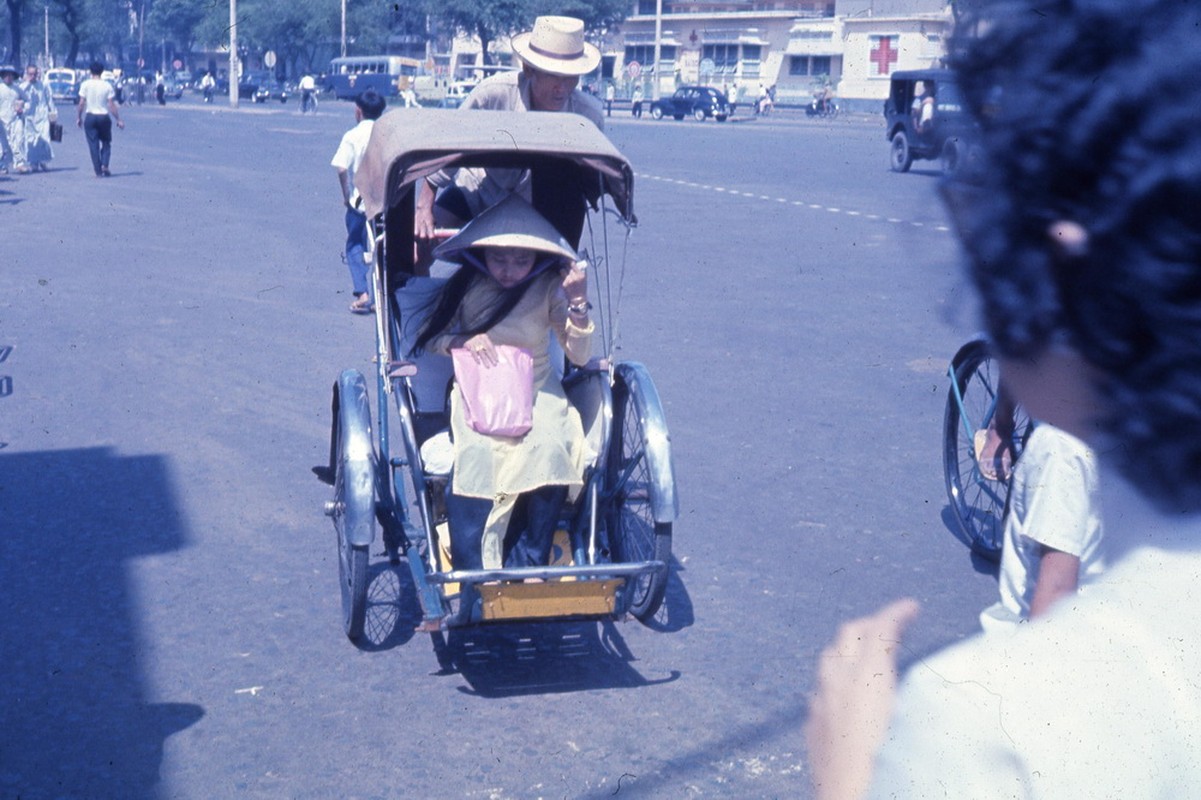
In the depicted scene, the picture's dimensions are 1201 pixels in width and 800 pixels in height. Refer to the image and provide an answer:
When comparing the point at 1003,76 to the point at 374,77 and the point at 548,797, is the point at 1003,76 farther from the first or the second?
the point at 374,77

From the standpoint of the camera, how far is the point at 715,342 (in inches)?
371

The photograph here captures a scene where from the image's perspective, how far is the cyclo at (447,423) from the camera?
4203 mm

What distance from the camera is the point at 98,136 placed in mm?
21891

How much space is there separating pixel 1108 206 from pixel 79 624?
4.33 m

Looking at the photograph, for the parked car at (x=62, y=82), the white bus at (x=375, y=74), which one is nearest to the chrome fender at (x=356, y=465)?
the white bus at (x=375, y=74)

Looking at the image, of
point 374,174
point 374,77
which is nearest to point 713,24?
point 374,77

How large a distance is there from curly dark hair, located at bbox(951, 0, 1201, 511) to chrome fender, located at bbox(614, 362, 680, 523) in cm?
315

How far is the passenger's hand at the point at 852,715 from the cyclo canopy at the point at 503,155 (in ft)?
11.4

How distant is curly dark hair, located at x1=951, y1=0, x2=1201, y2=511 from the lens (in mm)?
1006

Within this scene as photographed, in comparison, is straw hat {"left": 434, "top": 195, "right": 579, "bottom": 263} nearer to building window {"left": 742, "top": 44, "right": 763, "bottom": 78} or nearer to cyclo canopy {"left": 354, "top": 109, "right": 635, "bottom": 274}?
cyclo canopy {"left": 354, "top": 109, "right": 635, "bottom": 274}

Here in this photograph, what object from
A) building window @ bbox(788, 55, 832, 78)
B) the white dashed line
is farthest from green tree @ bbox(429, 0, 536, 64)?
the white dashed line

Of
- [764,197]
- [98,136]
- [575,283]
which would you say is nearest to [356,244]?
[575,283]

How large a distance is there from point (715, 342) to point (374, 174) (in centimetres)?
485

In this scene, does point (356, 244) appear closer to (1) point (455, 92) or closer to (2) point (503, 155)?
(2) point (503, 155)
